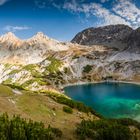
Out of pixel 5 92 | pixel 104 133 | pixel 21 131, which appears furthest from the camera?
pixel 5 92

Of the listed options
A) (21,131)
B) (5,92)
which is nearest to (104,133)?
(21,131)

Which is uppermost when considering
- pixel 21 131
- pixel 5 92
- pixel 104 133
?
pixel 5 92

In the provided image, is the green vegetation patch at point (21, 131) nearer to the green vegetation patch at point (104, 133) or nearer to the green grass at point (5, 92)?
the green vegetation patch at point (104, 133)

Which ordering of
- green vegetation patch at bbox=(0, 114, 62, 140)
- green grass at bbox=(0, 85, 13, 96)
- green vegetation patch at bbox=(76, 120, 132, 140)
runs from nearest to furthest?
green vegetation patch at bbox=(0, 114, 62, 140), green vegetation patch at bbox=(76, 120, 132, 140), green grass at bbox=(0, 85, 13, 96)

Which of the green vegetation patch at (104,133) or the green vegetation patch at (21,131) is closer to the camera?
the green vegetation patch at (21,131)

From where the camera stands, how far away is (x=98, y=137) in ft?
154

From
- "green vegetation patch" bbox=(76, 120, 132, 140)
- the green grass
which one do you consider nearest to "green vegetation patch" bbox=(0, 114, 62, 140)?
"green vegetation patch" bbox=(76, 120, 132, 140)

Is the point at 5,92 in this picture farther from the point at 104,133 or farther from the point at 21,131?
the point at 21,131

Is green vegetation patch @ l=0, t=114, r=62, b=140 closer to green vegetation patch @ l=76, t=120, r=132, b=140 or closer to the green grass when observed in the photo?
green vegetation patch @ l=76, t=120, r=132, b=140

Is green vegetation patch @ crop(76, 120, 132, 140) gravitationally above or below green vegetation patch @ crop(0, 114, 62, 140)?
below

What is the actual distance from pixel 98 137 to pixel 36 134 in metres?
12.7

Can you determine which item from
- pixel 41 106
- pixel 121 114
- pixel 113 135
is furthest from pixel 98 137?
pixel 121 114

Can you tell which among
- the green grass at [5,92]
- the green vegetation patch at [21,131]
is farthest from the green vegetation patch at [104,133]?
the green grass at [5,92]

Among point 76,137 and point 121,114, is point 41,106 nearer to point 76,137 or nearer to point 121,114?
point 76,137
